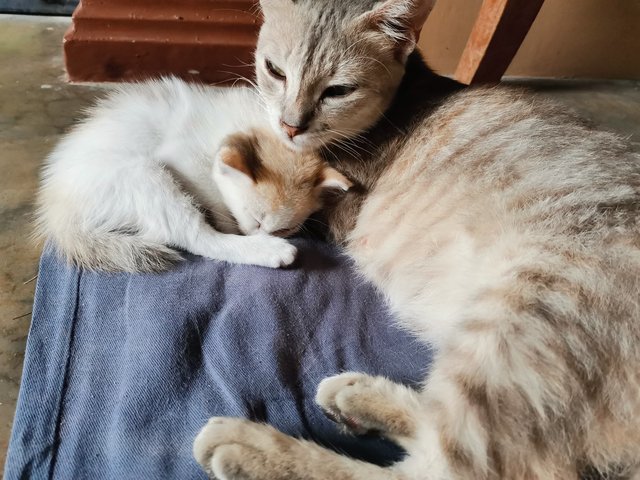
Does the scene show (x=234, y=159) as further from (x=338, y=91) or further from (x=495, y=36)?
(x=495, y=36)

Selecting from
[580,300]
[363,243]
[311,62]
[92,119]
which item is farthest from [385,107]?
[92,119]

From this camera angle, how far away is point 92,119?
1.78 metres

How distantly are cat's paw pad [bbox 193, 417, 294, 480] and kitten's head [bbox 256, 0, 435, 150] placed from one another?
29.0 inches

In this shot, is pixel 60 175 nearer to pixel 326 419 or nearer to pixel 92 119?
pixel 92 119

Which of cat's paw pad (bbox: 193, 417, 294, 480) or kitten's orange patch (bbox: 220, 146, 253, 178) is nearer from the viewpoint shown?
cat's paw pad (bbox: 193, 417, 294, 480)

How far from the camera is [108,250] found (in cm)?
150

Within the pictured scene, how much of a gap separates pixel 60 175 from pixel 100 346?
0.54 m

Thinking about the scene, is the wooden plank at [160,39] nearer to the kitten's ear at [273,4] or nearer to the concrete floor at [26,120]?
the concrete floor at [26,120]

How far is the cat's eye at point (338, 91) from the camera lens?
4.97 ft

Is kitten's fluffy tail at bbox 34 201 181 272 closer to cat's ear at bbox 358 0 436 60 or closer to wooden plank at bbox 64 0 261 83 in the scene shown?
cat's ear at bbox 358 0 436 60

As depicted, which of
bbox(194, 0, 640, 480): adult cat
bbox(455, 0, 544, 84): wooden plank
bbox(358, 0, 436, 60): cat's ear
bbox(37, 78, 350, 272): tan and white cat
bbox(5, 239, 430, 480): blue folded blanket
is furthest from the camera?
bbox(455, 0, 544, 84): wooden plank

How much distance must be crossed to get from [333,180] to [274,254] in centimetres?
25

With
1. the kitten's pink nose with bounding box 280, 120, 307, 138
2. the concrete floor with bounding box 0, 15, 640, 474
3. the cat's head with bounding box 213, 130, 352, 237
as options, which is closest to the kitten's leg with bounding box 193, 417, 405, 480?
the concrete floor with bounding box 0, 15, 640, 474

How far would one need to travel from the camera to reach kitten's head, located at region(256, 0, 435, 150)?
1.49 metres
